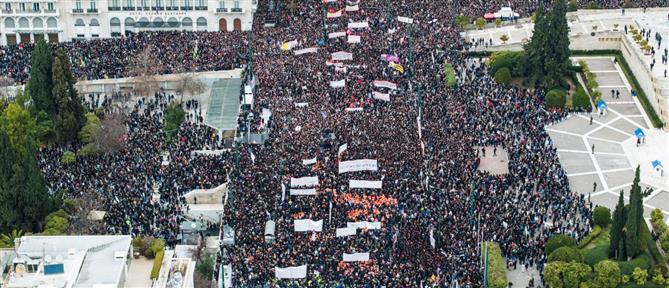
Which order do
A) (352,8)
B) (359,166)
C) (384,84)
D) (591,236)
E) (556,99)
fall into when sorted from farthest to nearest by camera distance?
1. (352,8)
2. (556,99)
3. (384,84)
4. (359,166)
5. (591,236)

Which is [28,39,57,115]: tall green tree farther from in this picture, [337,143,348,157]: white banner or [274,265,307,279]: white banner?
[274,265,307,279]: white banner

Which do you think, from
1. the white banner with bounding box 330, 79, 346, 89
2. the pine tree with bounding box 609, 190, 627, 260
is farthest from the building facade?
the pine tree with bounding box 609, 190, 627, 260

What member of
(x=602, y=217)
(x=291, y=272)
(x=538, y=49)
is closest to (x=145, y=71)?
(x=538, y=49)

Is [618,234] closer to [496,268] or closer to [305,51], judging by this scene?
[496,268]

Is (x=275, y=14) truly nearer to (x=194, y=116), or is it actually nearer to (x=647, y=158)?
(x=194, y=116)

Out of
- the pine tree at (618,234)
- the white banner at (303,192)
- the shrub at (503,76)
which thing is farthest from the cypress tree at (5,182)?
the shrub at (503,76)

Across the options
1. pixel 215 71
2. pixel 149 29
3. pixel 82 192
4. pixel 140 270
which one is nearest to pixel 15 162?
pixel 82 192

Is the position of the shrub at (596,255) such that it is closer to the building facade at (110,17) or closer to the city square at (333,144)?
the city square at (333,144)
